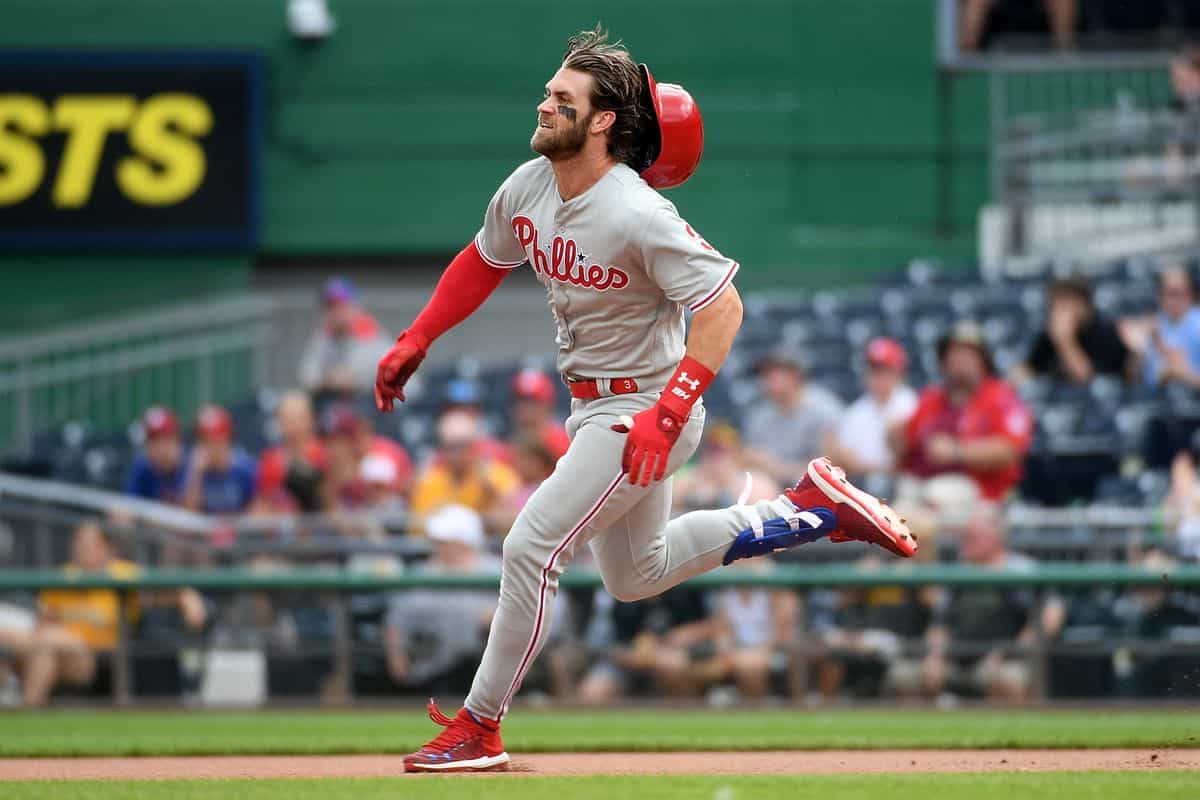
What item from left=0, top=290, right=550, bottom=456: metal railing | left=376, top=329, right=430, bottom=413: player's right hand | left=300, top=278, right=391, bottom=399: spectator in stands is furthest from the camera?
Answer: left=0, top=290, right=550, bottom=456: metal railing

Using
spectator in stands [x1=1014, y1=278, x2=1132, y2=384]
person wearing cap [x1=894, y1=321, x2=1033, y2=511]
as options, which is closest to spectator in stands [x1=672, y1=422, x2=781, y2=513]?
person wearing cap [x1=894, y1=321, x2=1033, y2=511]

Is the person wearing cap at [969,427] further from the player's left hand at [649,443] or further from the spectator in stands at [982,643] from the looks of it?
the player's left hand at [649,443]

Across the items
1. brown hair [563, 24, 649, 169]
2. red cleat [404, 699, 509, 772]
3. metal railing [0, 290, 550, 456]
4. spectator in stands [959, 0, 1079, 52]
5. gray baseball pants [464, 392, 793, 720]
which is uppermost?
spectator in stands [959, 0, 1079, 52]

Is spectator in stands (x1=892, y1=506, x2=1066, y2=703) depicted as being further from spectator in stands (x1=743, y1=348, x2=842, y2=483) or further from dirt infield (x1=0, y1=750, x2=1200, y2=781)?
dirt infield (x1=0, y1=750, x2=1200, y2=781)

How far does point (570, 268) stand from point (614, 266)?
0.43ft

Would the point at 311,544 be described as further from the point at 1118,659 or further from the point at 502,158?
the point at 502,158

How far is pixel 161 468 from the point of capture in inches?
405

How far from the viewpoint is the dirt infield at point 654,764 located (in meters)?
5.16

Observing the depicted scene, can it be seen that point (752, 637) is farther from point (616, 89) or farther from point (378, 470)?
point (616, 89)

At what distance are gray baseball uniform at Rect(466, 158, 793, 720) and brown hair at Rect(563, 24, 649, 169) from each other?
9 centimetres

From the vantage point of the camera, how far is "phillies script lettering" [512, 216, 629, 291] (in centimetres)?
489

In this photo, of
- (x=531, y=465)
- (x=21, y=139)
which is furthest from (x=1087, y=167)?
(x=21, y=139)

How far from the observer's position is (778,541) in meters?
5.21

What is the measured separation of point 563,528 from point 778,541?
2.20 feet
